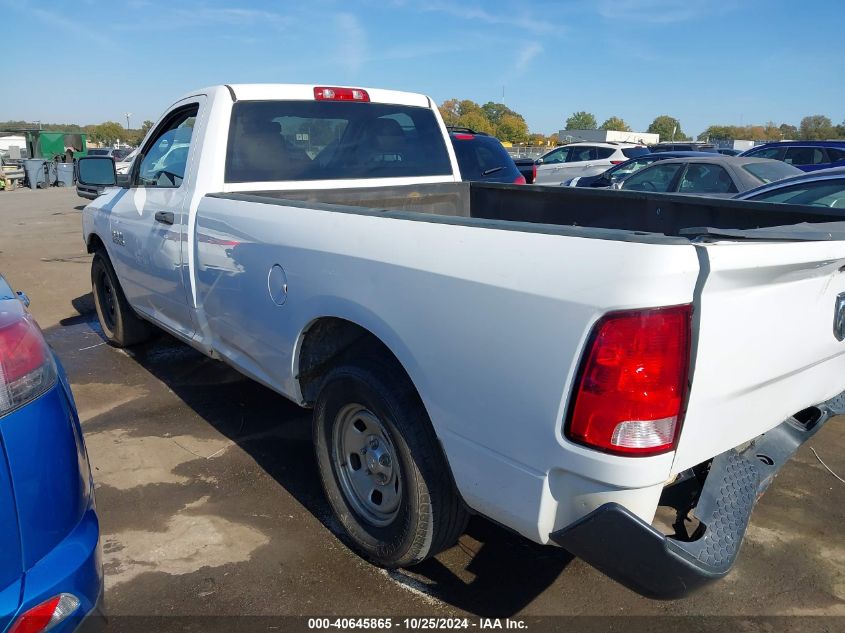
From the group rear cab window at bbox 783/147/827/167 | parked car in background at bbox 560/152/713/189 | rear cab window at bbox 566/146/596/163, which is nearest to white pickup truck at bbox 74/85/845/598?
parked car in background at bbox 560/152/713/189

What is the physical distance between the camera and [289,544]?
302 centimetres

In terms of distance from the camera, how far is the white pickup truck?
1770 mm

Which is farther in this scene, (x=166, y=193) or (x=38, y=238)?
(x=38, y=238)

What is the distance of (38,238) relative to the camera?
12688 millimetres

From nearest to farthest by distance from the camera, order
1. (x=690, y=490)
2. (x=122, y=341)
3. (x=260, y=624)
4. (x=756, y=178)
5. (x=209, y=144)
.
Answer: (x=690, y=490) → (x=260, y=624) → (x=209, y=144) → (x=122, y=341) → (x=756, y=178)

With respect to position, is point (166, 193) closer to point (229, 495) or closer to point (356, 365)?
point (229, 495)

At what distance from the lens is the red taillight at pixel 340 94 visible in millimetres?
4277

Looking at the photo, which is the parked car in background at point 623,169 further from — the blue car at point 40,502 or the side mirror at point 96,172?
the blue car at point 40,502

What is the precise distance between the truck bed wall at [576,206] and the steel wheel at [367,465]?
1031mm

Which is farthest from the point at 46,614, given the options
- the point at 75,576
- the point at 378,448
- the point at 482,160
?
the point at 482,160

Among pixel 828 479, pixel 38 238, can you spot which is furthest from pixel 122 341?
pixel 38 238

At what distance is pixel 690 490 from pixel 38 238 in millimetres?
13427

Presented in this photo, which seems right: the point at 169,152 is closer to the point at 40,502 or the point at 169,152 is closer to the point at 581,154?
the point at 40,502

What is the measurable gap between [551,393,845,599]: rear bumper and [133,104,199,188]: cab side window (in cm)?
319
